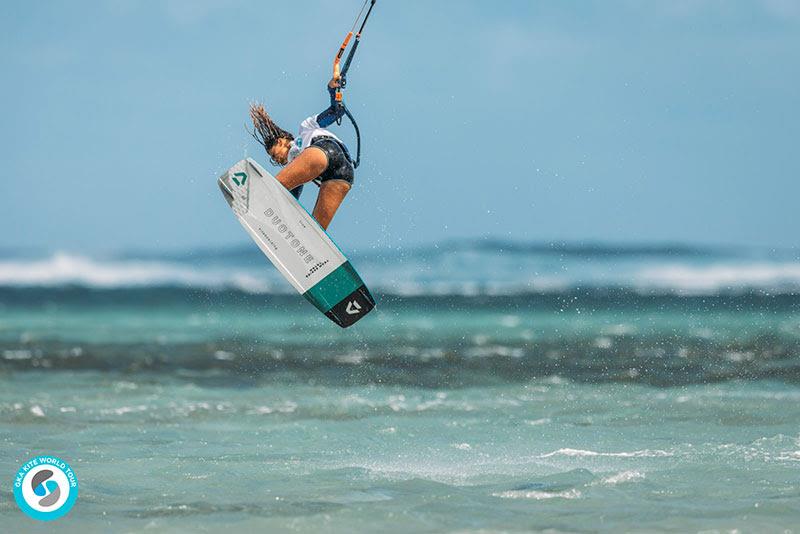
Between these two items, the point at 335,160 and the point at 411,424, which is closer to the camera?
the point at 335,160

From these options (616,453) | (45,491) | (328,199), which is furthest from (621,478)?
(45,491)

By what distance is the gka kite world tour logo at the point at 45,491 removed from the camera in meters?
8.91

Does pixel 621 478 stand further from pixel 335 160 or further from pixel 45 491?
pixel 45 491

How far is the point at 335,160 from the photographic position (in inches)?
395

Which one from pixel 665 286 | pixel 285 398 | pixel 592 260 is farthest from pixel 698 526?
pixel 592 260

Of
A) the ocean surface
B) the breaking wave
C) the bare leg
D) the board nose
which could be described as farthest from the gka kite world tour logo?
the breaking wave

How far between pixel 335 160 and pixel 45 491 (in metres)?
3.67

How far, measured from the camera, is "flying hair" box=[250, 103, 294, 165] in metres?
10.2

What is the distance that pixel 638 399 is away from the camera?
1548 cm

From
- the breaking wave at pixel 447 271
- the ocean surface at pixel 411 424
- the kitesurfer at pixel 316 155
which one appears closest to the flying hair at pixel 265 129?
the kitesurfer at pixel 316 155

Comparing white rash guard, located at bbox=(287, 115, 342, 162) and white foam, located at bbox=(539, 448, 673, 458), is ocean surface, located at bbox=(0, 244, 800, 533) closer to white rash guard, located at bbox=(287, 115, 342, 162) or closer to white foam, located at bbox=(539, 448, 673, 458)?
white foam, located at bbox=(539, 448, 673, 458)

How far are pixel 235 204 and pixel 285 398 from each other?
619 centimetres

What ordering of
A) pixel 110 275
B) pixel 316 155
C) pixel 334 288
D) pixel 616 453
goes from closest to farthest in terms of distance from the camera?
pixel 316 155 → pixel 334 288 → pixel 616 453 → pixel 110 275

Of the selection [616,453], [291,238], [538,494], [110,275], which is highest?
[110,275]
